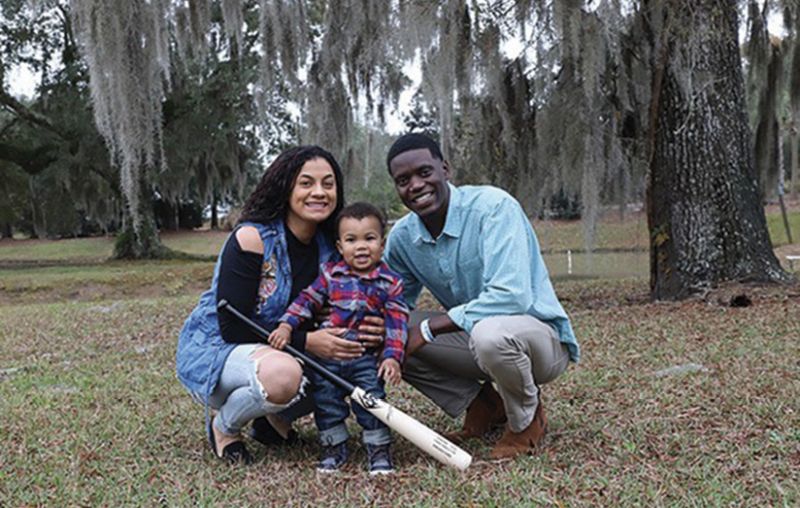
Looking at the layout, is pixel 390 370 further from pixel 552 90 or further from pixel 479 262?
pixel 552 90

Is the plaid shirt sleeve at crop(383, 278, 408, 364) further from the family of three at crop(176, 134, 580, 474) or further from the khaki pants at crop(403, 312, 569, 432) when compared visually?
the khaki pants at crop(403, 312, 569, 432)

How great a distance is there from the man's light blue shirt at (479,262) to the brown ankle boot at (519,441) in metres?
0.28

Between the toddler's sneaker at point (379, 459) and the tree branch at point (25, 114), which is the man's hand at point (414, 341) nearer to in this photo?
the toddler's sneaker at point (379, 459)

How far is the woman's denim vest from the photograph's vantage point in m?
2.74

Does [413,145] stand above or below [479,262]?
above

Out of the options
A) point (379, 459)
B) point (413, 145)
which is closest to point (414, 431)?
point (379, 459)

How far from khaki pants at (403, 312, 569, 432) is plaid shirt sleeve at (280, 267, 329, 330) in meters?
0.34

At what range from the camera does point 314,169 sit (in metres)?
2.79

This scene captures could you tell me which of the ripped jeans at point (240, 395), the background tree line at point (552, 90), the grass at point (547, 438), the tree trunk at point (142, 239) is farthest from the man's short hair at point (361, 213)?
the tree trunk at point (142, 239)

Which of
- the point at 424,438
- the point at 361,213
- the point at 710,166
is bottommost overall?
the point at 424,438

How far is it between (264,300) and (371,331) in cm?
38

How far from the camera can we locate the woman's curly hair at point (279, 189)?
2795 millimetres

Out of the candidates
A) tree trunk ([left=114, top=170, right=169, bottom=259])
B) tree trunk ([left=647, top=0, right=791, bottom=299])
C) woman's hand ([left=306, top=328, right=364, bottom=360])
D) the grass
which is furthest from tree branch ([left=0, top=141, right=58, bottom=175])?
woman's hand ([left=306, top=328, right=364, bottom=360])

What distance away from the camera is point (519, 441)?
8.96 feet
